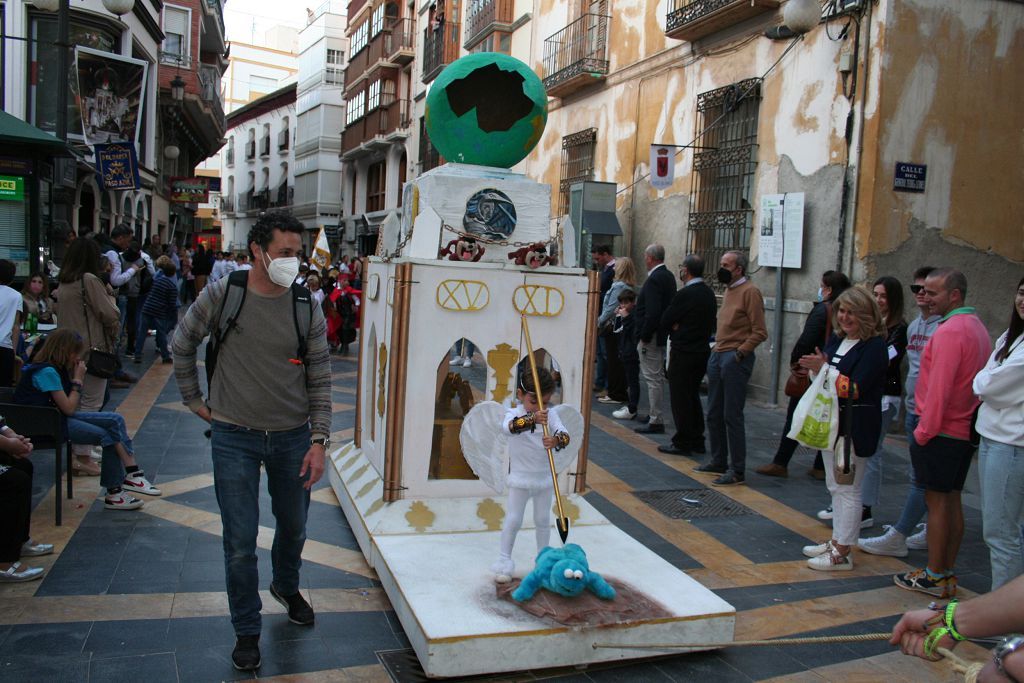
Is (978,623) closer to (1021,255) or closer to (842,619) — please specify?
(842,619)

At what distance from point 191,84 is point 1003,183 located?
26724mm

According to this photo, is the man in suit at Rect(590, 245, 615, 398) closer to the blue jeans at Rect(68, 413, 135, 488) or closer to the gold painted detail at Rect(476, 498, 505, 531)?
the gold painted detail at Rect(476, 498, 505, 531)

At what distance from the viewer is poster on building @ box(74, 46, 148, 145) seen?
16.0 m

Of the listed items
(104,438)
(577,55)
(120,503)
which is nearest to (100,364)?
(104,438)

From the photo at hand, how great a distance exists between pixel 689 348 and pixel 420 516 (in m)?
3.73

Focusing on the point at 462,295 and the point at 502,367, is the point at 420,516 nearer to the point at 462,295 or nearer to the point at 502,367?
the point at 502,367

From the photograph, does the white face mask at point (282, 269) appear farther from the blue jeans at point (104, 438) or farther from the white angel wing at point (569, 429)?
the blue jeans at point (104, 438)

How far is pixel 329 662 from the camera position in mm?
3559

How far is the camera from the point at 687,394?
770 centimetres

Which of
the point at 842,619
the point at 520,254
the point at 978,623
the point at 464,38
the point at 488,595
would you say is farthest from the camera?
the point at 464,38

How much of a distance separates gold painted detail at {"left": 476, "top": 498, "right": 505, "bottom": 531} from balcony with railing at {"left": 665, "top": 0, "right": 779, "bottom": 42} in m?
8.55

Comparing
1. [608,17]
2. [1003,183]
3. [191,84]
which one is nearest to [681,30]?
[608,17]

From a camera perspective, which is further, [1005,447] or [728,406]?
[728,406]

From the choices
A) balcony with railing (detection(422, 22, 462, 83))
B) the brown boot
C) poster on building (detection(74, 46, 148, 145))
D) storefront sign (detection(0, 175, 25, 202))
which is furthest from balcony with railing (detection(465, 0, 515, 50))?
the brown boot
